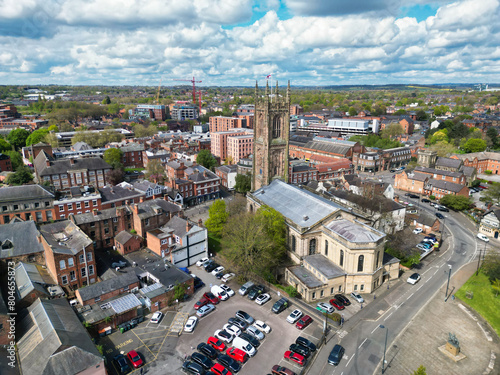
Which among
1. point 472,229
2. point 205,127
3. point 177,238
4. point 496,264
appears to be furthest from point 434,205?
point 205,127

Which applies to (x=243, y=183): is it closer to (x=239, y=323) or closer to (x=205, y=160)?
(x=205, y=160)

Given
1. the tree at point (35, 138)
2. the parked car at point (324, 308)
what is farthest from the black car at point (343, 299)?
the tree at point (35, 138)

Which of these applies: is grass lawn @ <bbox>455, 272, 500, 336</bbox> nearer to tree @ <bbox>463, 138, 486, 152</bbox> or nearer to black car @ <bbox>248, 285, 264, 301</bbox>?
black car @ <bbox>248, 285, 264, 301</bbox>

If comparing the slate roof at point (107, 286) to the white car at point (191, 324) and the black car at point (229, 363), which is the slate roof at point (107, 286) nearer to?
the white car at point (191, 324)

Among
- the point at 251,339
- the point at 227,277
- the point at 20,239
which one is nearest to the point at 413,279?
the point at 251,339

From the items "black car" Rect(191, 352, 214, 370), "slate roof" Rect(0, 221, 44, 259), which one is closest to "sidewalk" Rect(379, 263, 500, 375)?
"black car" Rect(191, 352, 214, 370)

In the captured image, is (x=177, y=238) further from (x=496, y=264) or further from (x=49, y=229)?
(x=496, y=264)

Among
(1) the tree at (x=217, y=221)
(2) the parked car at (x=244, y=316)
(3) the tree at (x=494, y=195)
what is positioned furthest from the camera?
(3) the tree at (x=494, y=195)

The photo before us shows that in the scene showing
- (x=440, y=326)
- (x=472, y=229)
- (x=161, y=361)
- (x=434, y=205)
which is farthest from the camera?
(x=434, y=205)
